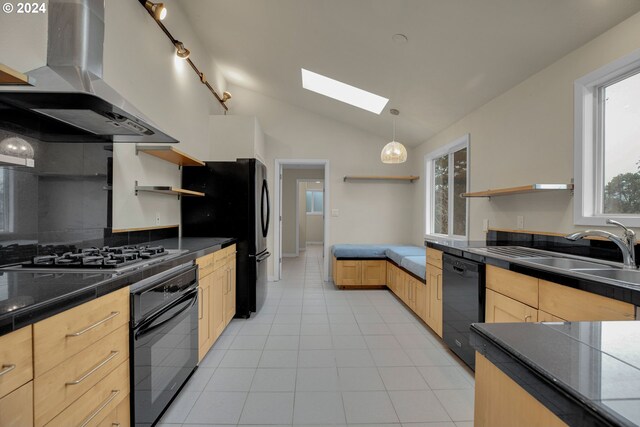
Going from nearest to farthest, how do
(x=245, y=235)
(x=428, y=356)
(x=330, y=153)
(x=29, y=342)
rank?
1. (x=29, y=342)
2. (x=428, y=356)
3. (x=245, y=235)
4. (x=330, y=153)

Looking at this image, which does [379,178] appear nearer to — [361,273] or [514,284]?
[361,273]

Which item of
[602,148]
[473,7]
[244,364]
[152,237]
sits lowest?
[244,364]

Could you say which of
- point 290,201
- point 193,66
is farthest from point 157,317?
point 290,201

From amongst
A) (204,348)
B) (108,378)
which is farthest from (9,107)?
(204,348)

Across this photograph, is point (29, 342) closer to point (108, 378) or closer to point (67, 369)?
point (67, 369)

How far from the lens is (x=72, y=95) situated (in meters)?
1.37

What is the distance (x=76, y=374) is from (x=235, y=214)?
2437 mm

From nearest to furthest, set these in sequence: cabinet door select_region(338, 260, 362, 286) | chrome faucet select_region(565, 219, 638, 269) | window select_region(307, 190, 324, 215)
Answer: chrome faucet select_region(565, 219, 638, 269) → cabinet door select_region(338, 260, 362, 286) → window select_region(307, 190, 324, 215)

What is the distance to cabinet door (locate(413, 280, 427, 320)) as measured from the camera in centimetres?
314

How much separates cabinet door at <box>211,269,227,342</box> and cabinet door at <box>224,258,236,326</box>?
0.36ft

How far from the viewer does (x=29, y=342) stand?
2.89ft

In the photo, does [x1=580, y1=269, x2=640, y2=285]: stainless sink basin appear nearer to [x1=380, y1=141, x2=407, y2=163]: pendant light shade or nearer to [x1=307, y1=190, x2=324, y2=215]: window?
[x1=380, y1=141, x2=407, y2=163]: pendant light shade

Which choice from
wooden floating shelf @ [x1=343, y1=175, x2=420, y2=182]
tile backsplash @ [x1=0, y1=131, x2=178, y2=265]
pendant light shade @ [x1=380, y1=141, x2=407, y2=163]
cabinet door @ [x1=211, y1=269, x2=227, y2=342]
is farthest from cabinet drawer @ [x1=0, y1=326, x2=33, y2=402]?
wooden floating shelf @ [x1=343, y1=175, x2=420, y2=182]

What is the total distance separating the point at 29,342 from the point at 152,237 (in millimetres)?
2025
